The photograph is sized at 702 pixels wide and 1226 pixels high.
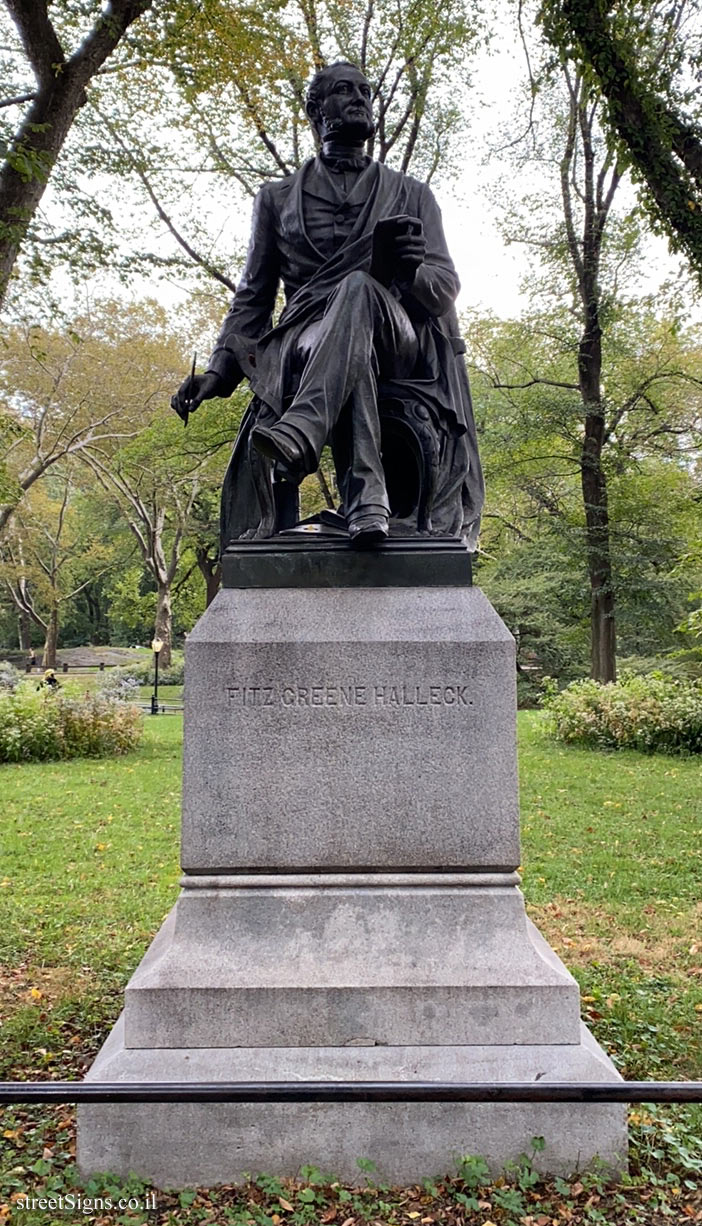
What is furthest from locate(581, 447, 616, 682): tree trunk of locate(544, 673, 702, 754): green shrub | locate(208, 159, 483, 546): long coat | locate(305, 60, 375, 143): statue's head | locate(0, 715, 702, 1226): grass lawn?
locate(305, 60, 375, 143): statue's head

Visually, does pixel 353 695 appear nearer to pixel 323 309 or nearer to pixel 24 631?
pixel 323 309

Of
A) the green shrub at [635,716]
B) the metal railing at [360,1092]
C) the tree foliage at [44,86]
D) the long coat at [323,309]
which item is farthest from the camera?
the green shrub at [635,716]

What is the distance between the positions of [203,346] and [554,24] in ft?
63.9

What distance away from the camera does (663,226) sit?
8891 mm

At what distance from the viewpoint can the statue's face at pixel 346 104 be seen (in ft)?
13.1

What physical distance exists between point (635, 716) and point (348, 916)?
11.5 m

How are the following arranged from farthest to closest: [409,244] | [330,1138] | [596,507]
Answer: [596,507]
[409,244]
[330,1138]

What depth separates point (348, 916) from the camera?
3.09 meters

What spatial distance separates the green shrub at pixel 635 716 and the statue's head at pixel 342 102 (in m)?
11.2

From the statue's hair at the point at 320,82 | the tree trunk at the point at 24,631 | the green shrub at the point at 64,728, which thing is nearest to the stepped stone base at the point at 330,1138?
the statue's hair at the point at 320,82

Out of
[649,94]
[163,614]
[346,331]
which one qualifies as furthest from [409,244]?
[163,614]

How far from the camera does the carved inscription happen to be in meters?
3.22

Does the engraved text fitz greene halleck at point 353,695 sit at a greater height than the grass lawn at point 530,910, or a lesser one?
greater

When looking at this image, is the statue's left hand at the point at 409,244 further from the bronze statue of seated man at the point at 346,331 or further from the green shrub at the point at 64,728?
the green shrub at the point at 64,728
